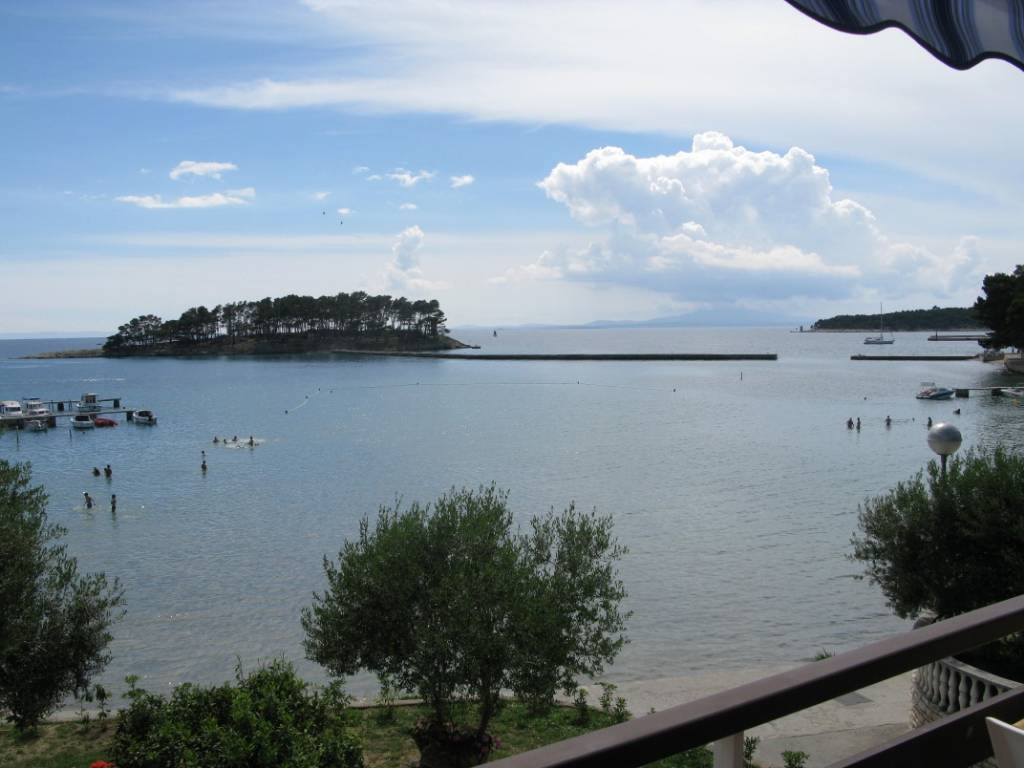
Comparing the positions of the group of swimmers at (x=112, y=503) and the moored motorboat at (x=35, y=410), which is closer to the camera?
the group of swimmers at (x=112, y=503)

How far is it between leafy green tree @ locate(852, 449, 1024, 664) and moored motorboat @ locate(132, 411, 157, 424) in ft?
267

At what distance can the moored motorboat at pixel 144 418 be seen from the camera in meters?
87.1

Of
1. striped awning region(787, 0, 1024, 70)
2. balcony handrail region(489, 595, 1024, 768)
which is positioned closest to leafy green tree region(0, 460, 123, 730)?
striped awning region(787, 0, 1024, 70)

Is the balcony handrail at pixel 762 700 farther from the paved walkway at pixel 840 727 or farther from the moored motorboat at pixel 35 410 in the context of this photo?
the moored motorboat at pixel 35 410

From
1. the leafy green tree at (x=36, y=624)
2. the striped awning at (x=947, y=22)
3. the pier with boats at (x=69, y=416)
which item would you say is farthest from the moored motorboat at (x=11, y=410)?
the striped awning at (x=947, y=22)

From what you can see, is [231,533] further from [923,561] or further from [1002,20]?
[1002,20]

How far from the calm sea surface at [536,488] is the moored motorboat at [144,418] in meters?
3.13

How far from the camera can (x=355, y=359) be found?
192 meters

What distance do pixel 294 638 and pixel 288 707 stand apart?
566 inches

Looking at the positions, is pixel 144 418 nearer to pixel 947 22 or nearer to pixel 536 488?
pixel 536 488

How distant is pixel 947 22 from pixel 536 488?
45.2m

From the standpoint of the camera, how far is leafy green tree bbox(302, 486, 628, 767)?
1594 centimetres

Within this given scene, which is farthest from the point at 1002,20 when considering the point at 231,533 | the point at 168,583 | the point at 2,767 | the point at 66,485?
the point at 66,485

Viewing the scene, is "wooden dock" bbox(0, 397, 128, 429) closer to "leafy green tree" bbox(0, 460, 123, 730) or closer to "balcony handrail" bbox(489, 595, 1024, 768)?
"leafy green tree" bbox(0, 460, 123, 730)
